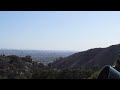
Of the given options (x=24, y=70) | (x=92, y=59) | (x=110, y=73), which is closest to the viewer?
(x=110, y=73)

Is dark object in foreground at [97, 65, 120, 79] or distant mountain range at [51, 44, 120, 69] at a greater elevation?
dark object in foreground at [97, 65, 120, 79]

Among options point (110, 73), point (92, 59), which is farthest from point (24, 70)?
point (92, 59)

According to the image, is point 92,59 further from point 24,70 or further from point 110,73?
point 110,73

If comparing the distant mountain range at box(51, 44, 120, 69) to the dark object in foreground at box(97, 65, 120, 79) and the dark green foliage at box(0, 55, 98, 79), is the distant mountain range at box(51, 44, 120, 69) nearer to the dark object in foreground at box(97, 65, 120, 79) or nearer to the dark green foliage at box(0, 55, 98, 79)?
the dark green foliage at box(0, 55, 98, 79)

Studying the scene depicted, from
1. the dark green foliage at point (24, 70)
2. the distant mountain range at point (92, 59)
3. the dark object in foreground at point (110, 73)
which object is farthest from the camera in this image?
the distant mountain range at point (92, 59)

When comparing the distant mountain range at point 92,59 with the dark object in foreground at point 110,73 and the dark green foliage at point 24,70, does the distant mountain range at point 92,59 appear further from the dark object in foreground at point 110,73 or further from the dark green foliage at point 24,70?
the dark object in foreground at point 110,73

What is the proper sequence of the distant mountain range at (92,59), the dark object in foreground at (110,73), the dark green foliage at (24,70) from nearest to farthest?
the dark object in foreground at (110,73)
the dark green foliage at (24,70)
the distant mountain range at (92,59)

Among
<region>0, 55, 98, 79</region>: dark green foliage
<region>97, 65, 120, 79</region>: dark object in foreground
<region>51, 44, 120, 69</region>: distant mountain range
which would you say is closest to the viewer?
<region>97, 65, 120, 79</region>: dark object in foreground

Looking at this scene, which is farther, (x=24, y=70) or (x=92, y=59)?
(x=92, y=59)

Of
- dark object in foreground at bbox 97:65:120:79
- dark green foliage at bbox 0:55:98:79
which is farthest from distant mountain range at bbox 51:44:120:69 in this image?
dark object in foreground at bbox 97:65:120:79

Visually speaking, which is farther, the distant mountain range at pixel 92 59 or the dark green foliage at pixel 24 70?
the distant mountain range at pixel 92 59

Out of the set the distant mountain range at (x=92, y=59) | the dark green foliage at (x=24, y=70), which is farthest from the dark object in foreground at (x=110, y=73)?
the distant mountain range at (x=92, y=59)
